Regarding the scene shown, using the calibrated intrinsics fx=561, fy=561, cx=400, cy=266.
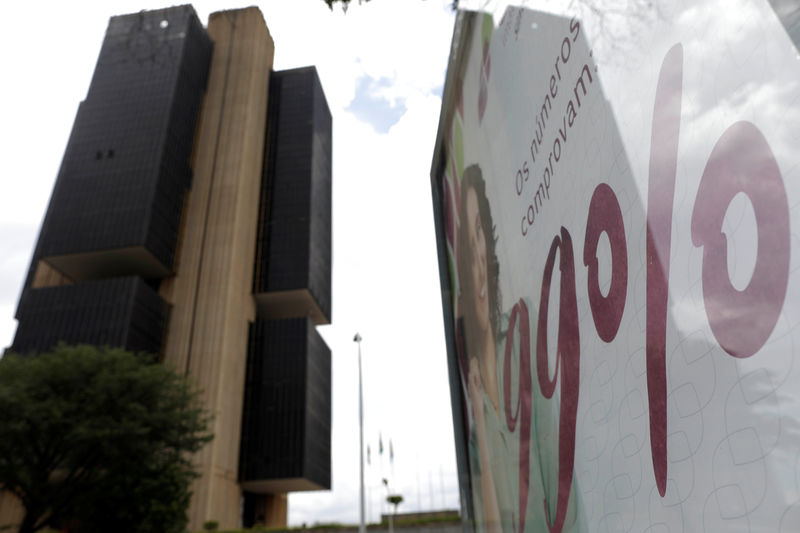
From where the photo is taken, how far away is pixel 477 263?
6609 mm

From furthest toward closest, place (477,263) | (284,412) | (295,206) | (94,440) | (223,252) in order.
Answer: (295,206), (223,252), (284,412), (94,440), (477,263)

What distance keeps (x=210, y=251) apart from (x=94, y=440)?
30216 millimetres

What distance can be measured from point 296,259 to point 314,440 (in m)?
18.0

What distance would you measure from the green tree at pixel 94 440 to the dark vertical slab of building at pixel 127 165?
2508 cm

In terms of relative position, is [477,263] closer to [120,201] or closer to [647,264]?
[647,264]

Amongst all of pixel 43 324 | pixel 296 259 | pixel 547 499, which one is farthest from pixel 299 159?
pixel 547 499

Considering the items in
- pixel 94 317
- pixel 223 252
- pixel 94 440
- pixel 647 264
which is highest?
pixel 223 252

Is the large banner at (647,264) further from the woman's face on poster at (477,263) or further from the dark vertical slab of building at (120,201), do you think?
the dark vertical slab of building at (120,201)

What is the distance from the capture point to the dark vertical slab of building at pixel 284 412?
49375 mm

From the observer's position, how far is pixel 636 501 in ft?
9.77

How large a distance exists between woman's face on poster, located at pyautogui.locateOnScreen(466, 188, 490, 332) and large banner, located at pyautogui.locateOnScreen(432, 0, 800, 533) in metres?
0.61

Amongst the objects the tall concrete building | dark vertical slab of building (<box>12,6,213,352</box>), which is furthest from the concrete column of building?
dark vertical slab of building (<box>12,6,213,352</box>)

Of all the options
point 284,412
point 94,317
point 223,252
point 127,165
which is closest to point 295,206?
point 223,252

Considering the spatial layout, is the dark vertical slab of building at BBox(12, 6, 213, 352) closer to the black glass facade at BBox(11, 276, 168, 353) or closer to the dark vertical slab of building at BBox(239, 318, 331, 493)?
the black glass facade at BBox(11, 276, 168, 353)
